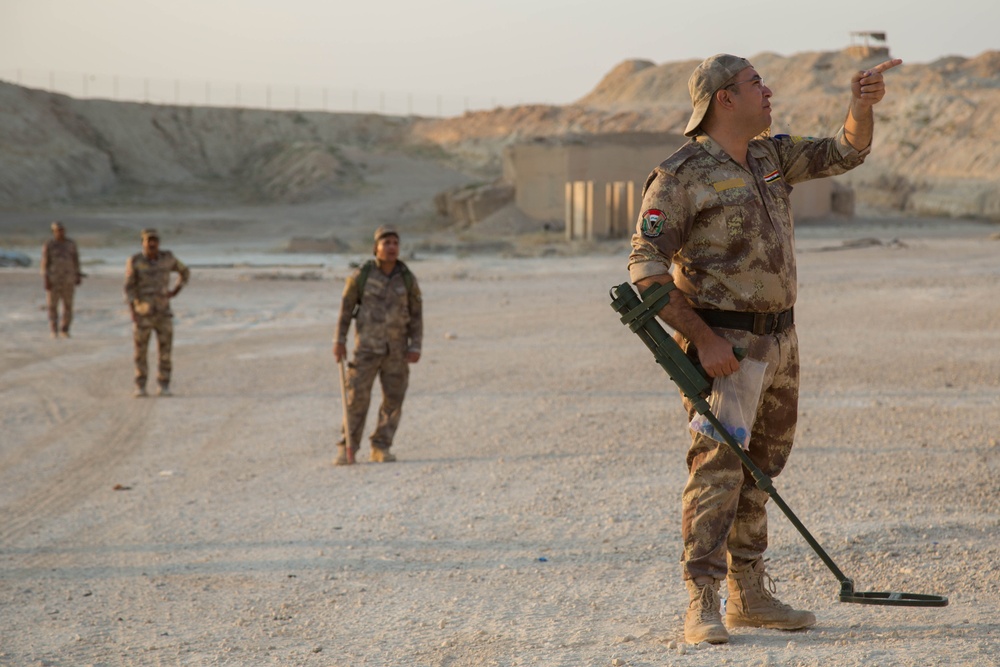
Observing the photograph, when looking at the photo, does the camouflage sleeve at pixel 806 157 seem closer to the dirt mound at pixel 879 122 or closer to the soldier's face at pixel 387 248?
the soldier's face at pixel 387 248

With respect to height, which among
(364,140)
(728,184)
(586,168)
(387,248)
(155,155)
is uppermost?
(364,140)

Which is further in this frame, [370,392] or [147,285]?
[147,285]


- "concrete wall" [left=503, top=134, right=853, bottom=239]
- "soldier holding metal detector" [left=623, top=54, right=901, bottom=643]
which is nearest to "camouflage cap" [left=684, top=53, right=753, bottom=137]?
→ "soldier holding metal detector" [left=623, top=54, right=901, bottom=643]

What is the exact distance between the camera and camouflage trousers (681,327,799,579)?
400 centimetres

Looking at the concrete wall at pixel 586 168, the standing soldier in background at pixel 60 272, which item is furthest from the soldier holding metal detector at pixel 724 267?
the concrete wall at pixel 586 168

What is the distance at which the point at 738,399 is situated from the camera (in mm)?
3928

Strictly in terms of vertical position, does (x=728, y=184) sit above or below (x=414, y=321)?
above

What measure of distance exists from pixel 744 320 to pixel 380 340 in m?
5.15

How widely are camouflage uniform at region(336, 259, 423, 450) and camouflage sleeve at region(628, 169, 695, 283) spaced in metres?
4.98

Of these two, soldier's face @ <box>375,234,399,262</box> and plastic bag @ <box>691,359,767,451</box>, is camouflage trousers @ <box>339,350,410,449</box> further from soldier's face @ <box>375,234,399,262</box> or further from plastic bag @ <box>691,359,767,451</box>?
plastic bag @ <box>691,359,767,451</box>

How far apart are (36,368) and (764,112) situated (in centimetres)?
1284

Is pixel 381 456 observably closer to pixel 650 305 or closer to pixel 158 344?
pixel 158 344

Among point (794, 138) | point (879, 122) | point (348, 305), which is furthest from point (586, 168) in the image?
point (794, 138)

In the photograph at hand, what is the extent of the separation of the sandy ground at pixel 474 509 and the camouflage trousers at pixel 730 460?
35cm
